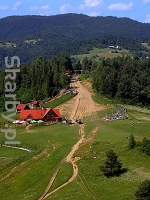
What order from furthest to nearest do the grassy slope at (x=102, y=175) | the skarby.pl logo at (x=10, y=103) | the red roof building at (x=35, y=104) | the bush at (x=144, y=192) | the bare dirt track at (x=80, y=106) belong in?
the red roof building at (x=35, y=104), the bare dirt track at (x=80, y=106), the skarby.pl logo at (x=10, y=103), the grassy slope at (x=102, y=175), the bush at (x=144, y=192)

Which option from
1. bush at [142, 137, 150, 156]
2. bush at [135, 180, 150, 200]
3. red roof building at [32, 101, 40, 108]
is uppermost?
red roof building at [32, 101, 40, 108]

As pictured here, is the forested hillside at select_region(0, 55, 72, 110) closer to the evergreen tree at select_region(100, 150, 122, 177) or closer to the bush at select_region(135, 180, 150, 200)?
the evergreen tree at select_region(100, 150, 122, 177)

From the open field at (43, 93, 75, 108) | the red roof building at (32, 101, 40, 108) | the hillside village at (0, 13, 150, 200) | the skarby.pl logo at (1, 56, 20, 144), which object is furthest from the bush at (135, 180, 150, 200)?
the red roof building at (32, 101, 40, 108)

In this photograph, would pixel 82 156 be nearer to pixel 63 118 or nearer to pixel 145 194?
pixel 145 194

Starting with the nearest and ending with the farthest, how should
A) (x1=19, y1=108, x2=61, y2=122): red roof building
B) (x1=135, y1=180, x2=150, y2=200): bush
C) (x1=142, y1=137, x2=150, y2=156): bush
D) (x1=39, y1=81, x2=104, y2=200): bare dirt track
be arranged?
(x1=135, y1=180, x2=150, y2=200): bush
(x1=142, y1=137, x2=150, y2=156): bush
(x1=39, y1=81, x2=104, y2=200): bare dirt track
(x1=19, y1=108, x2=61, y2=122): red roof building

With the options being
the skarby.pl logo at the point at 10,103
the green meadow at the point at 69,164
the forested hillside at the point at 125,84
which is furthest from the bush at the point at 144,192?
the forested hillside at the point at 125,84

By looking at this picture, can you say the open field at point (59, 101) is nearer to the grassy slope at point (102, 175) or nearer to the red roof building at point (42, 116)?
the red roof building at point (42, 116)

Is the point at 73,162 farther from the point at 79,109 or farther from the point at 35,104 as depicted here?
the point at 35,104
